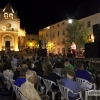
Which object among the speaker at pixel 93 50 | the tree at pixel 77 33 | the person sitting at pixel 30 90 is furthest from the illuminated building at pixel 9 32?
the person sitting at pixel 30 90

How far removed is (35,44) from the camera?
71.2 meters

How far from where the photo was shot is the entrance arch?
53.8 metres

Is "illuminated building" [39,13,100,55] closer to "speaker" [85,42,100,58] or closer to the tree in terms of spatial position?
the tree

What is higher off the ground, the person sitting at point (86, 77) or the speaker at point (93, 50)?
the speaker at point (93, 50)

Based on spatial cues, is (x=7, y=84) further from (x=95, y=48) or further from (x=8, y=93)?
(x=95, y=48)

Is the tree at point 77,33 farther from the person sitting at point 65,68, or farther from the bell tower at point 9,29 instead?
the person sitting at point 65,68

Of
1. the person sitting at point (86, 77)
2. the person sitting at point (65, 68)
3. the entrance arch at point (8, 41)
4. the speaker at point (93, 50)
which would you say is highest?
the entrance arch at point (8, 41)

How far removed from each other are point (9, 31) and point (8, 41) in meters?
2.85

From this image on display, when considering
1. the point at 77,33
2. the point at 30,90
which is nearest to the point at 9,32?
the point at 77,33

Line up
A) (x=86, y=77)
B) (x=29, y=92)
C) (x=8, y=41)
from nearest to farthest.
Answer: (x=29, y=92), (x=86, y=77), (x=8, y=41)

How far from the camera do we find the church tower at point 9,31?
177ft

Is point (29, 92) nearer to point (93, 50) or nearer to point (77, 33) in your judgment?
point (93, 50)

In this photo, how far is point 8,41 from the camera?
54.3 m

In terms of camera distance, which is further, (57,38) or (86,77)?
(57,38)
